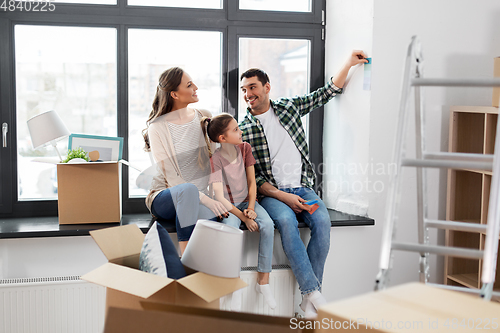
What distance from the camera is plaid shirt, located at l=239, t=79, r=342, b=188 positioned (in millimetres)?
2244

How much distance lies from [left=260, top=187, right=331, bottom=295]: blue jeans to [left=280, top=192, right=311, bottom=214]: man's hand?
0.09ft

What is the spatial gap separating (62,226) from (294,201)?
3.72ft

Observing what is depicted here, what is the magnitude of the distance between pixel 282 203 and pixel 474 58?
1318 mm

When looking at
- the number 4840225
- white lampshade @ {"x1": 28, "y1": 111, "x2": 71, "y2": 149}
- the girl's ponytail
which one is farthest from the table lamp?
the girl's ponytail

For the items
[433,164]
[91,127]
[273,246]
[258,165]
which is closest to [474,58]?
[258,165]

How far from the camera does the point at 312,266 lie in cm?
207

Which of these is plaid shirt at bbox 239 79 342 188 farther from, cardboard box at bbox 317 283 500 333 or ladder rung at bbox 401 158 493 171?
cardboard box at bbox 317 283 500 333

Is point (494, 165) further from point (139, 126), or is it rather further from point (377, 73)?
point (139, 126)

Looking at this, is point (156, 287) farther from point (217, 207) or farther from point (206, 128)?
point (206, 128)

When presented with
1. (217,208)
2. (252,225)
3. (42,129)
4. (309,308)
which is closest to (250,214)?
(252,225)

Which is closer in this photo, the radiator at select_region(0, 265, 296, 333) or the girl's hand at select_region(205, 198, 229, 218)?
the radiator at select_region(0, 265, 296, 333)

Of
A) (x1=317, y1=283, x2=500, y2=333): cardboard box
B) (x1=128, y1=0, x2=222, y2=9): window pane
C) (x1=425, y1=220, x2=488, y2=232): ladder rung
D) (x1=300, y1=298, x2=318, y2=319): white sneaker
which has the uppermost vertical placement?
(x1=128, y1=0, x2=222, y2=9): window pane

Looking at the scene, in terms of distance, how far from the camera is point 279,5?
8.16ft

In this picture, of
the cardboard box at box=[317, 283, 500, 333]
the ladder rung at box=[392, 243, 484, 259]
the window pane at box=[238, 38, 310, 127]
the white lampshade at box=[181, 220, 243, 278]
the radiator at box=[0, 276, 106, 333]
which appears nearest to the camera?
the cardboard box at box=[317, 283, 500, 333]
